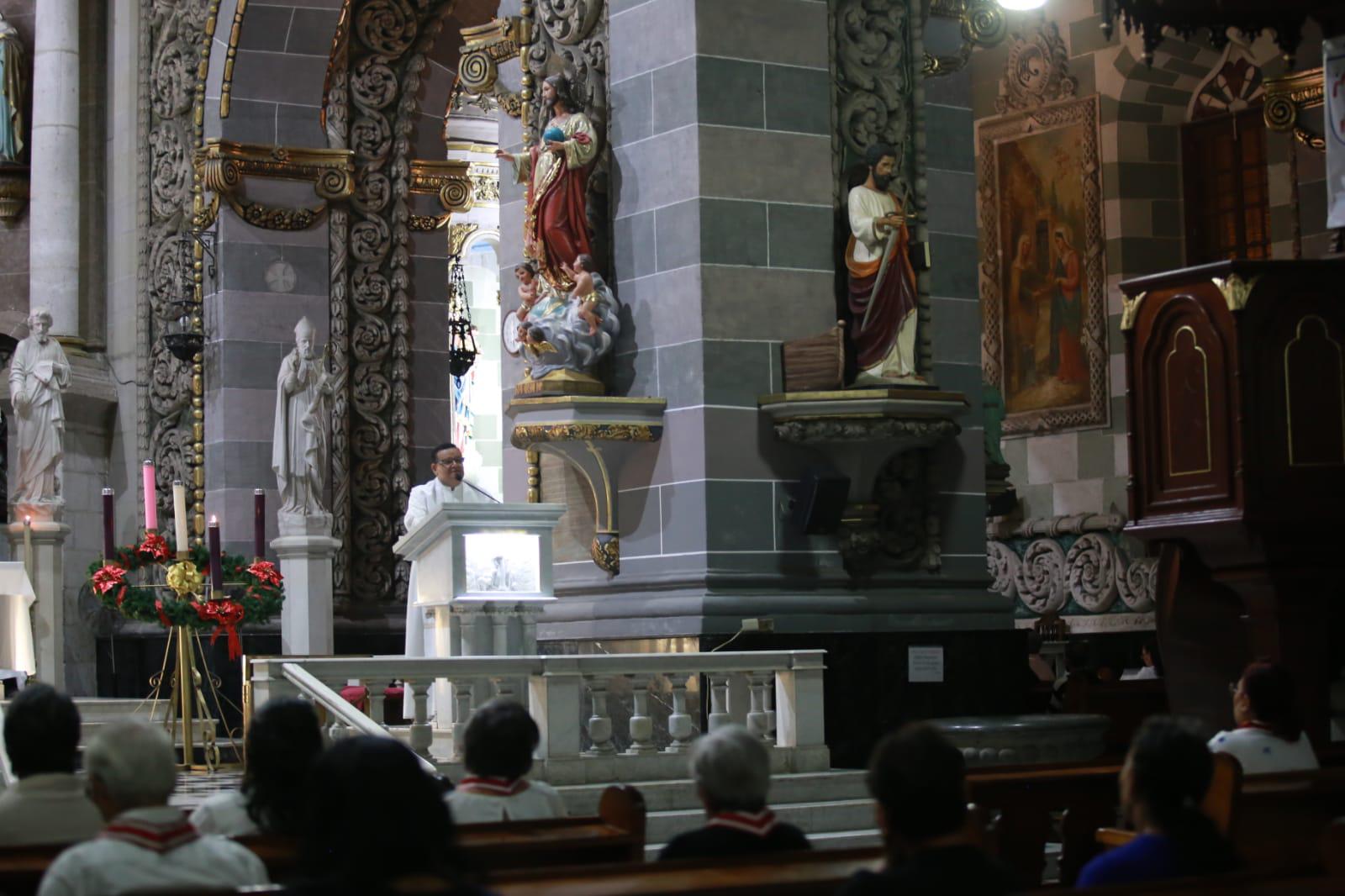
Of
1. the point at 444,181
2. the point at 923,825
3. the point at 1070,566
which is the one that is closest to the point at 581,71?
the point at 444,181

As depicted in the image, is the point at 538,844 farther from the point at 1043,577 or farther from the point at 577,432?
the point at 1043,577

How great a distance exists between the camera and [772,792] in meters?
10.9

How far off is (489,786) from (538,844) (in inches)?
16.7

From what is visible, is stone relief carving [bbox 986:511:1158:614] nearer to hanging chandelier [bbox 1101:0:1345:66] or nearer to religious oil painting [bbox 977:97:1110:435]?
religious oil painting [bbox 977:97:1110:435]

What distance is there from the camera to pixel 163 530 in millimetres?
19984

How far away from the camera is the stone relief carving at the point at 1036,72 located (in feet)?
69.0

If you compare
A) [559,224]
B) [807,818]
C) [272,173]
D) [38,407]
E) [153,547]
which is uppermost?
[272,173]

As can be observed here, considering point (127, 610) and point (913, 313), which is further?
point (127, 610)

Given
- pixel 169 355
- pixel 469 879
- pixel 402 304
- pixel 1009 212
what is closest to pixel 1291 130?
pixel 1009 212

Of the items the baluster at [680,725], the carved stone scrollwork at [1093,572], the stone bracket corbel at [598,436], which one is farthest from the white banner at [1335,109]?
the carved stone scrollwork at [1093,572]

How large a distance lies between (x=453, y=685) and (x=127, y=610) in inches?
169

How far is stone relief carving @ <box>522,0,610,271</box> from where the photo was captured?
13266 mm

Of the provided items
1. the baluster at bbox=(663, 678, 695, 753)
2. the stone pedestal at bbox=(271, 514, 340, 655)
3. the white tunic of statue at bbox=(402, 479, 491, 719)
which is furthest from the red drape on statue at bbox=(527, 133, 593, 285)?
the stone pedestal at bbox=(271, 514, 340, 655)

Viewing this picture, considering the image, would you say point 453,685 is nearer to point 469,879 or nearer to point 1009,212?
point 469,879
